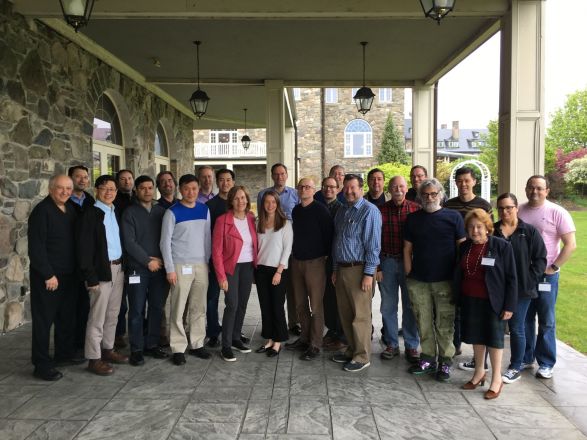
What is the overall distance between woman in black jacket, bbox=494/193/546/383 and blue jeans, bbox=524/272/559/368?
0.48 ft

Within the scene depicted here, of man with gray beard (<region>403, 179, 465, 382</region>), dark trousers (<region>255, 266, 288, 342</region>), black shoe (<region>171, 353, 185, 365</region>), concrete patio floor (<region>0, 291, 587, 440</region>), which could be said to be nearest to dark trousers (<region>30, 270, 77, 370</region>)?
concrete patio floor (<region>0, 291, 587, 440</region>)

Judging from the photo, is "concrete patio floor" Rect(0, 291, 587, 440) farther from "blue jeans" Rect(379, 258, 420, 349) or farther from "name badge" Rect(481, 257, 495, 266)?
"name badge" Rect(481, 257, 495, 266)

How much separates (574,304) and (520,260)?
430 centimetres

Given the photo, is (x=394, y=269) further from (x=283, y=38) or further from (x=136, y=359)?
(x=283, y=38)

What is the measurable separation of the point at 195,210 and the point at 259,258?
0.69 m

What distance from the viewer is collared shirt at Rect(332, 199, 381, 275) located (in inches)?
145

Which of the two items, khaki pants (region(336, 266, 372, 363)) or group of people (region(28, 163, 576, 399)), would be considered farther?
khaki pants (region(336, 266, 372, 363))

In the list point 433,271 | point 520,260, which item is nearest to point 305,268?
Answer: point 433,271

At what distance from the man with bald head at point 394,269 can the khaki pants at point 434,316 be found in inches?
8.3

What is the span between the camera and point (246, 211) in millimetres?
4113

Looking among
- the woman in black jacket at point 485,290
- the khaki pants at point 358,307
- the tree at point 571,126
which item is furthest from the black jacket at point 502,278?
the tree at point 571,126

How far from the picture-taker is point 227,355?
402cm

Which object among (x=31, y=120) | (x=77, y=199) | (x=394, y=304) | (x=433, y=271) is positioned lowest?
(x=394, y=304)

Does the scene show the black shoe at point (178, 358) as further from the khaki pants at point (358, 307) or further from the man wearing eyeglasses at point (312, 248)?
the khaki pants at point (358, 307)
